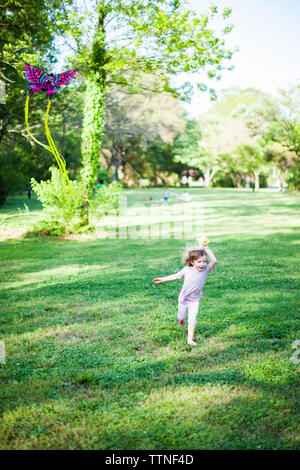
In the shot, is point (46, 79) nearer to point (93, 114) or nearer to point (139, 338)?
point (139, 338)

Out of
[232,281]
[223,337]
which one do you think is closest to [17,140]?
[232,281]

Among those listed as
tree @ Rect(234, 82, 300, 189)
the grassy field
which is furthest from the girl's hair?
tree @ Rect(234, 82, 300, 189)

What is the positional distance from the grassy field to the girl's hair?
2.93 ft

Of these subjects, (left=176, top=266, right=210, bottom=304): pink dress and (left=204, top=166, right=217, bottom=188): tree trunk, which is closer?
(left=176, top=266, right=210, bottom=304): pink dress

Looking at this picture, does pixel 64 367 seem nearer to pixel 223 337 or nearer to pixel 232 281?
pixel 223 337

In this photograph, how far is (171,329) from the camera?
14.4ft

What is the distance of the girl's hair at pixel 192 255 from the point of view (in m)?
3.98

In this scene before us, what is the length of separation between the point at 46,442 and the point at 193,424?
3.41 feet

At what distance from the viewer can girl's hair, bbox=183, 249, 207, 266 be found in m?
3.98

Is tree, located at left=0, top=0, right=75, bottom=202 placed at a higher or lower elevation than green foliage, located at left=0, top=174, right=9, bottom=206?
higher

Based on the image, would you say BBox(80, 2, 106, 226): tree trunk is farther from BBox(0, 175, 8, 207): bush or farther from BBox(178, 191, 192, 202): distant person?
BBox(178, 191, 192, 202): distant person

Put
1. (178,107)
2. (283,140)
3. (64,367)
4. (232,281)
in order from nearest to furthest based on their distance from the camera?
(64,367)
(232,281)
(283,140)
(178,107)

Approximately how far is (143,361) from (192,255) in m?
1.22
